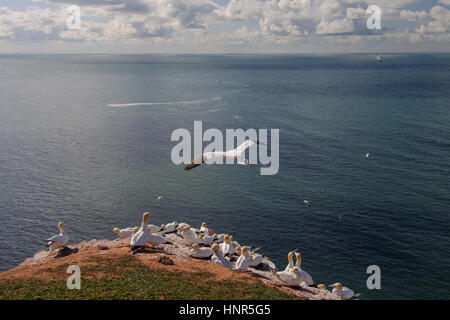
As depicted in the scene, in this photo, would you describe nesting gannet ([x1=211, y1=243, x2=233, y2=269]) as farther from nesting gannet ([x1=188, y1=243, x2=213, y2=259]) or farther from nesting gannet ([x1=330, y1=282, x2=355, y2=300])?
nesting gannet ([x1=330, y1=282, x2=355, y2=300])

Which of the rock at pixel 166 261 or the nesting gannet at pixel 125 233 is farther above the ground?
the rock at pixel 166 261

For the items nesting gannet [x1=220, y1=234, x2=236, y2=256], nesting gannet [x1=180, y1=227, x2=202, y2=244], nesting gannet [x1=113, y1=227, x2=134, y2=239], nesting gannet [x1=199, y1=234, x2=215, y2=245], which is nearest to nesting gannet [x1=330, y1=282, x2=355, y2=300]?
nesting gannet [x1=220, y1=234, x2=236, y2=256]

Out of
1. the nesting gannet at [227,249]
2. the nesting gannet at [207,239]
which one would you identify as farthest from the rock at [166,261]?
the nesting gannet at [207,239]

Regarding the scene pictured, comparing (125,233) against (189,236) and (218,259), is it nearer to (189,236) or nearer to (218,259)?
(189,236)

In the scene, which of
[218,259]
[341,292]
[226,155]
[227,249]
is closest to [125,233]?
[227,249]

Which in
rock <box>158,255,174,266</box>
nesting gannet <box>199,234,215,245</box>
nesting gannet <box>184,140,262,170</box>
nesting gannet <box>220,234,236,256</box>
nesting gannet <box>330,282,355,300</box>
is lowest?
nesting gannet <box>330,282,355,300</box>

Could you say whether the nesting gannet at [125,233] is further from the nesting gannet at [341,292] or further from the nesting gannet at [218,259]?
the nesting gannet at [341,292]

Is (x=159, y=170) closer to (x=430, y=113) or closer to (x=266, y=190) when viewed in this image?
(x=266, y=190)

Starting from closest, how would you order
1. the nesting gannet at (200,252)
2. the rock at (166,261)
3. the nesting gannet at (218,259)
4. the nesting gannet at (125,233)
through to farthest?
the rock at (166,261) < the nesting gannet at (218,259) < the nesting gannet at (200,252) < the nesting gannet at (125,233)
